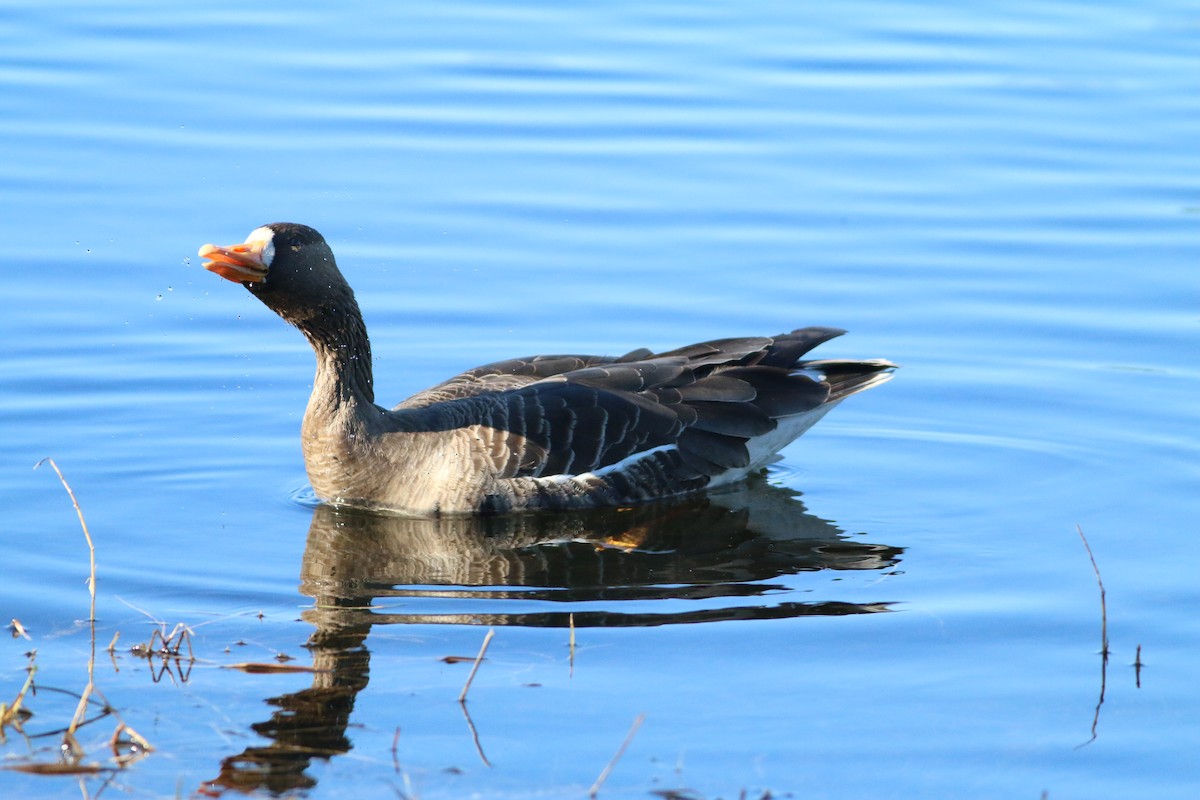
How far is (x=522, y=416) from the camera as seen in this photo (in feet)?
38.5

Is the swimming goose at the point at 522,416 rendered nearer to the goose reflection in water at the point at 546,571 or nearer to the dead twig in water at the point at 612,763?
the goose reflection in water at the point at 546,571

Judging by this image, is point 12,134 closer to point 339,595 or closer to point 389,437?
point 389,437

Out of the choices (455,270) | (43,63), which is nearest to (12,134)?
(43,63)

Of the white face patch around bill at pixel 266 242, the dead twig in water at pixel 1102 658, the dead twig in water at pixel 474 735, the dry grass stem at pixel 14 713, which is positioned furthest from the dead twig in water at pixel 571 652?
the white face patch around bill at pixel 266 242

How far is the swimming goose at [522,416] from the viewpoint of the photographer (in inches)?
457

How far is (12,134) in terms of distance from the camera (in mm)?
18141

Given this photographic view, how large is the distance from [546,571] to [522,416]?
1570 millimetres

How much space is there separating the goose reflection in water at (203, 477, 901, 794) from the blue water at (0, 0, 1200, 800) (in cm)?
4

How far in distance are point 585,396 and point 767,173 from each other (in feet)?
21.6

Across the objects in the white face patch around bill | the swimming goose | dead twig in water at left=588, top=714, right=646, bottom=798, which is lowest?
dead twig in water at left=588, top=714, right=646, bottom=798

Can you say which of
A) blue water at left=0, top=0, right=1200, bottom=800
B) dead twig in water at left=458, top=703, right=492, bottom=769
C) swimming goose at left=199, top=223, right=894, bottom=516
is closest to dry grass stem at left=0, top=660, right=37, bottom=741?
blue water at left=0, top=0, right=1200, bottom=800

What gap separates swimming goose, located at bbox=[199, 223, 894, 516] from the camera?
11.6 metres

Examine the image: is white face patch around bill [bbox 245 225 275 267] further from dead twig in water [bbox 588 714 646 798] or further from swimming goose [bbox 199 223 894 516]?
dead twig in water [bbox 588 714 646 798]

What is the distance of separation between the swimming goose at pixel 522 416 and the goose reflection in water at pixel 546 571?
19cm
